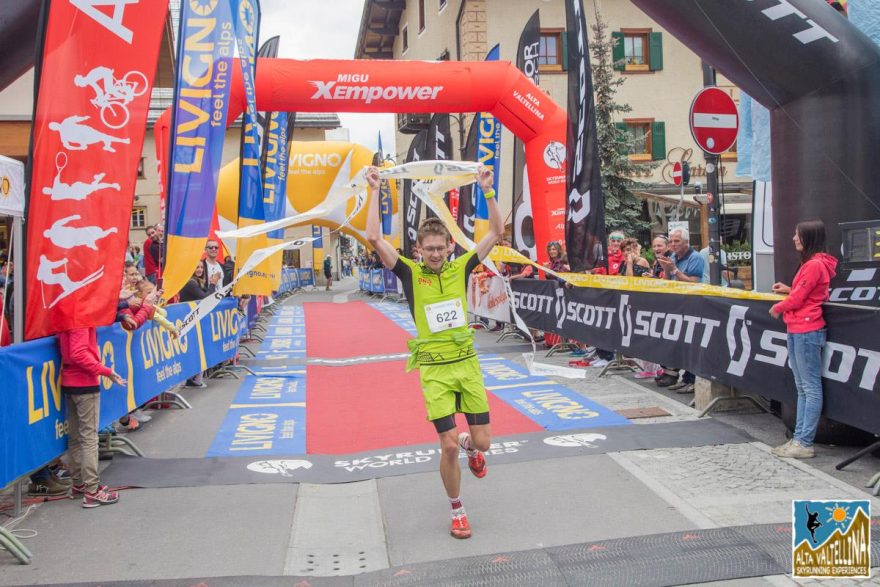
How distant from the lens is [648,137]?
2864 cm

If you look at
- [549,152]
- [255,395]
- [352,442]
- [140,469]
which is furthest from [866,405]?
[549,152]

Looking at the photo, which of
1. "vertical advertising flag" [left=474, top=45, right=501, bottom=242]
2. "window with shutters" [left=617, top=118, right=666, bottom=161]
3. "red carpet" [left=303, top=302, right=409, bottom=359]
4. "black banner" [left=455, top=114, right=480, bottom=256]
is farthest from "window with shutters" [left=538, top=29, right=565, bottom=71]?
"vertical advertising flag" [left=474, top=45, right=501, bottom=242]

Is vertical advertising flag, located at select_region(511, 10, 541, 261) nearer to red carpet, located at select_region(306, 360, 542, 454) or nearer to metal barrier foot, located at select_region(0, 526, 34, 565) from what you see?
red carpet, located at select_region(306, 360, 542, 454)

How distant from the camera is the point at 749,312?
694cm

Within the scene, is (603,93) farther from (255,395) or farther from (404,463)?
(404,463)

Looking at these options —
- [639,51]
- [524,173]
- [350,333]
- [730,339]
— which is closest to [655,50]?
[639,51]

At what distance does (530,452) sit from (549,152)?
858cm

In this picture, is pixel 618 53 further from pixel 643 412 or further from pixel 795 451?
pixel 795 451

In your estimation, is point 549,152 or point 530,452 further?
point 549,152

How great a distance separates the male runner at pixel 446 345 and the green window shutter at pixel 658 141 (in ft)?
82.6

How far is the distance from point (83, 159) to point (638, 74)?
85.9ft

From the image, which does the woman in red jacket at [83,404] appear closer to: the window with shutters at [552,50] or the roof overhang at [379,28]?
the window with shutters at [552,50]

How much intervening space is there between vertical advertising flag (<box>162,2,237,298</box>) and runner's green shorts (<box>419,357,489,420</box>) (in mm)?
4376

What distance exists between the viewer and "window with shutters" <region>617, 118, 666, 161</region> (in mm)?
28422
